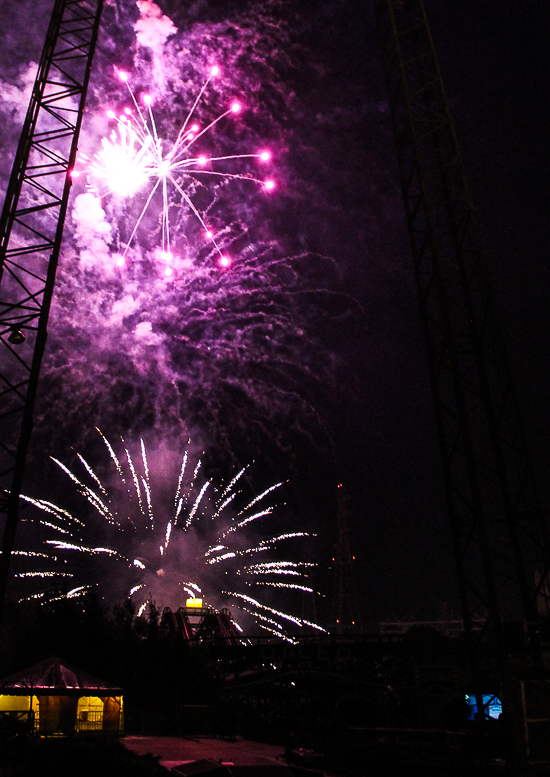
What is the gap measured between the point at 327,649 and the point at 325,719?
2961 mm

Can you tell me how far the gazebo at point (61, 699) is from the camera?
2508 cm

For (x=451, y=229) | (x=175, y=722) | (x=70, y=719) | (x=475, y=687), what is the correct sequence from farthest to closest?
(x=175, y=722) < (x=70, y=719) < (x=451, y=229) < (x=475, y=687)

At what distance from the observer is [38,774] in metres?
14.5

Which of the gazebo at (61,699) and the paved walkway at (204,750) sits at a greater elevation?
the gazebo at (61,699)

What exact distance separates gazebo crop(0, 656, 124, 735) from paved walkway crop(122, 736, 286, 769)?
4.86 ft

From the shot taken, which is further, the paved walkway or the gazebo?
the gazebo

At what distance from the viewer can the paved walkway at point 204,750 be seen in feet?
66.1

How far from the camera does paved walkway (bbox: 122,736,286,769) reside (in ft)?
66.1

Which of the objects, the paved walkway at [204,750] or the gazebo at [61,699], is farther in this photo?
the gazebo at [61,699]

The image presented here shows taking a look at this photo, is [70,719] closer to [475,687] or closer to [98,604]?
[475,687]

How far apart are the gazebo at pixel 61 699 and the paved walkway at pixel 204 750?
1480mm

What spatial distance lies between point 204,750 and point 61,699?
19.6 feet

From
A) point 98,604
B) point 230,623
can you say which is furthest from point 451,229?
point 98,604

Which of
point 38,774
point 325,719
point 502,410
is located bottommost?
point 325,719
